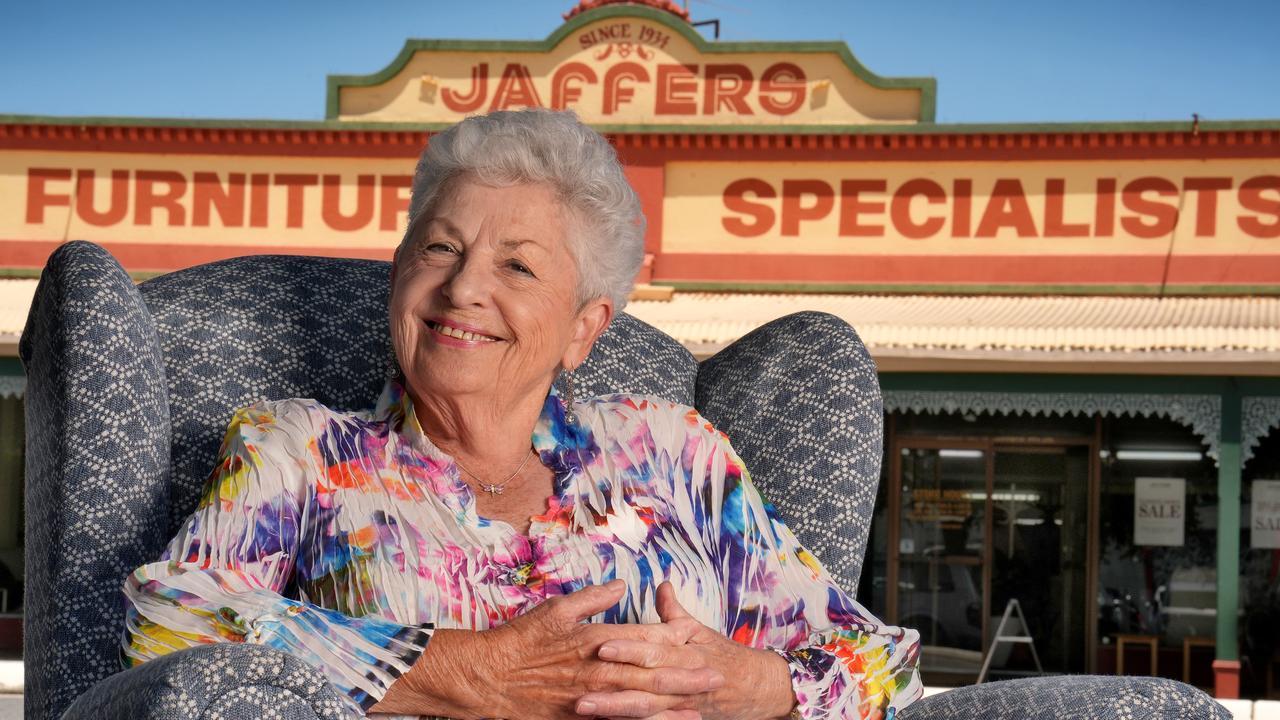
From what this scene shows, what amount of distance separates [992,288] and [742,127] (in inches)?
90.8

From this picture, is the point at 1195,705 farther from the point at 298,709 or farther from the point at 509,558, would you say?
the point at 298,709

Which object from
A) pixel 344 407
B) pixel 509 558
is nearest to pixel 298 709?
pixel 509 558

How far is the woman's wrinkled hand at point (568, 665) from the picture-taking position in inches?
63.9

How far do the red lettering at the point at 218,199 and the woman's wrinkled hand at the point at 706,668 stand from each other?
10.2m

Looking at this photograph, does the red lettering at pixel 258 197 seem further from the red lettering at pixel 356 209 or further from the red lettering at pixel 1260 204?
the red lettering at pixel 1260 204

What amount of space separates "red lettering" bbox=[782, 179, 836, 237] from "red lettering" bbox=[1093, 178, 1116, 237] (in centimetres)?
200

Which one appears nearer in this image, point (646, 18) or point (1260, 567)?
point (1260, 567)

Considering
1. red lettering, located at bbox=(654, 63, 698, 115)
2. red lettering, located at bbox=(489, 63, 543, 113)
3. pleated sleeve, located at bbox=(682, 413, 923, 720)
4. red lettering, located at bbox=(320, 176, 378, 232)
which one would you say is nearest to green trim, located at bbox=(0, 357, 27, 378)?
red lettering, located at bbox=(320, 176, 378, 232)

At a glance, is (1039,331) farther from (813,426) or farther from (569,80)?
(813,426)

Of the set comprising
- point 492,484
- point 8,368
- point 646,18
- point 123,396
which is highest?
point 646,18

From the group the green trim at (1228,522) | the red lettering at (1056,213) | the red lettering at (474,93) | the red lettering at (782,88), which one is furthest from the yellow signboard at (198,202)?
the green trim at (1228,522)

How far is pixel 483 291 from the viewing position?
192cm

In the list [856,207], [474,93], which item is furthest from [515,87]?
[856,207]

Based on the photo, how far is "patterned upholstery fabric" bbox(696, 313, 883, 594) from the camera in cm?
232
